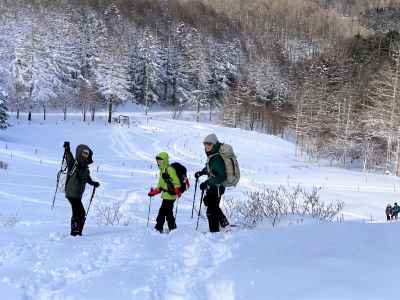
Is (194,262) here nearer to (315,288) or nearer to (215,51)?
(315,288)

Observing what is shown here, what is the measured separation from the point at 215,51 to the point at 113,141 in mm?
54656

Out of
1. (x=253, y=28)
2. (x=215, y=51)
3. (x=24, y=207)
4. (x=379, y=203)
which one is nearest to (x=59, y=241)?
(x=24, y=207)

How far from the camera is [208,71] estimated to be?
85.4 meters

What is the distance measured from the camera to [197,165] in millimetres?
33938

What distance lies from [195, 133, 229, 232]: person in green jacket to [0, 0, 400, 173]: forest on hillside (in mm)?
35662

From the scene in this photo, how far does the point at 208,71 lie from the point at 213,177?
7837 cm

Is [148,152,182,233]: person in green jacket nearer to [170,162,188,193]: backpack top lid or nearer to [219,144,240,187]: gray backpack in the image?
[170,162,188,193]: backpack top lid

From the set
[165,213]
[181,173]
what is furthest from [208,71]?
[181,173]

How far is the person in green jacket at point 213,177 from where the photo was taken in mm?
8172

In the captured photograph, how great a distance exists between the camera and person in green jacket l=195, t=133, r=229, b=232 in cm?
817

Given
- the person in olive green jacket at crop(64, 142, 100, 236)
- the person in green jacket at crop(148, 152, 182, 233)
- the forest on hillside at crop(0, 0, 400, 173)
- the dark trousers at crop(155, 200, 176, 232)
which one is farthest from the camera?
the forest on hillside at crop(0, 0, 400, 173)

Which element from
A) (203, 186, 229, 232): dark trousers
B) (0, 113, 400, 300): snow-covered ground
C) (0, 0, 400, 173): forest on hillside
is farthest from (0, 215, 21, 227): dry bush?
(0, 0, 400, 173): forest on hillside

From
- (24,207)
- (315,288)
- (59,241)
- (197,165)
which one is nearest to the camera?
(315,288)

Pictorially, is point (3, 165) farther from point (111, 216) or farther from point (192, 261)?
point (192, 261)
